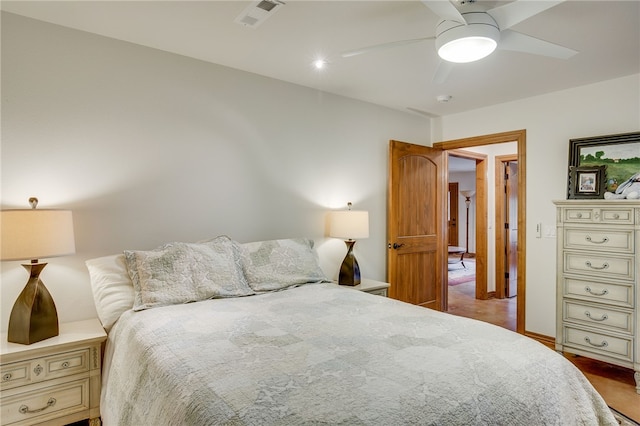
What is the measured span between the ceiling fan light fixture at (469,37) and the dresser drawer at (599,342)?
2.48 m

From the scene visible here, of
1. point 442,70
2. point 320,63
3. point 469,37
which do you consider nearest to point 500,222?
point 442,70

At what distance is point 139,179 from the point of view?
2.58 m

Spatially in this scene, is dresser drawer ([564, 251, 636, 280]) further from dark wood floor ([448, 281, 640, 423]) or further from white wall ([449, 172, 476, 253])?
white wall ([449, 172, 476, 253])

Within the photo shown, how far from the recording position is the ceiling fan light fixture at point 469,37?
5.67 ft

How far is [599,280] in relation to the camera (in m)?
2.91

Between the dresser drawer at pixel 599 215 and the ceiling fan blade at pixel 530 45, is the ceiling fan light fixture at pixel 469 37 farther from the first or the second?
the dresser drawer at pixel 599 215

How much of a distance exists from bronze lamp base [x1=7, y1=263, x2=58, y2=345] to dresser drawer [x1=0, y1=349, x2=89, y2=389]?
→ 0.12 meters

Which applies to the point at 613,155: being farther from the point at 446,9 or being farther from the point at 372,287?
the point at 446,9

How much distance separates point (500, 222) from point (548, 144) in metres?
2.17

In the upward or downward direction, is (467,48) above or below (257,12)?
below

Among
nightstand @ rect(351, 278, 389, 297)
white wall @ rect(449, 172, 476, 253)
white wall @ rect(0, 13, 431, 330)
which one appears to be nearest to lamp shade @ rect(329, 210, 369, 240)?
white wall @ rect(0, 13, 431, 330)

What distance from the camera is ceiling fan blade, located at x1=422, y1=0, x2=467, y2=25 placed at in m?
1.55

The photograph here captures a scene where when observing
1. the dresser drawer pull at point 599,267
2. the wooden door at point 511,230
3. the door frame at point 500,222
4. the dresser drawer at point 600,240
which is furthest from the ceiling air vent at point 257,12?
the wooden door at point 511,230

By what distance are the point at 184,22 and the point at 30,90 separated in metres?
1.02
